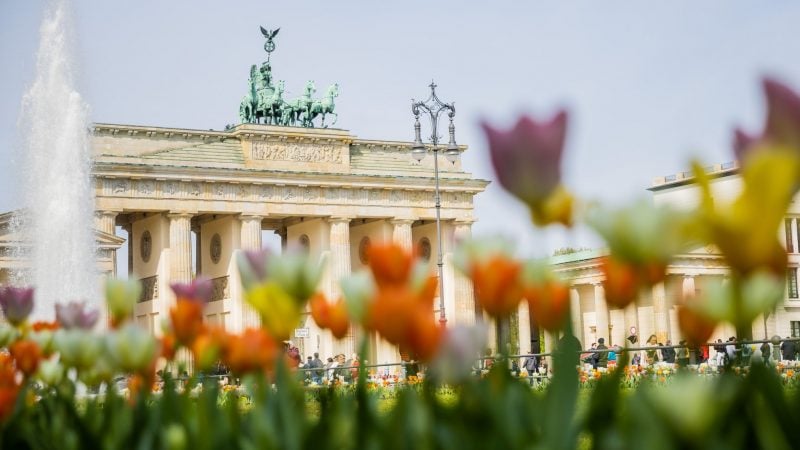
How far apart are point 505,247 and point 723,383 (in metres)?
0.62

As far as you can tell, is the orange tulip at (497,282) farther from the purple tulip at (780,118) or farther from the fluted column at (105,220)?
the fluted column at (105,220)

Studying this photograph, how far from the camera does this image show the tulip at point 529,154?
2.23m

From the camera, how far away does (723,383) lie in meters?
1.91

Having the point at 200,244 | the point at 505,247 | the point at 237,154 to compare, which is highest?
the point at 237,154

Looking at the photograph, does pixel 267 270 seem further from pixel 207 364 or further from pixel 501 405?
pixel 501 405

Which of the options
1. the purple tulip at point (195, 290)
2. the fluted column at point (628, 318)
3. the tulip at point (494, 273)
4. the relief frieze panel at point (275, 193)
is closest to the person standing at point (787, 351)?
the fluted column at point (628, 318)

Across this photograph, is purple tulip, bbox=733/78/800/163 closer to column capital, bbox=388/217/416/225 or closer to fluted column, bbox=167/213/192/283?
fluted column, bbox=167/213/192/283

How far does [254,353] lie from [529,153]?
835mm

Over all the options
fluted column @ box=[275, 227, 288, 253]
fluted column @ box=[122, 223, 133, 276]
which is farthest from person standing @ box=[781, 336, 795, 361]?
fluted column @ box=[275, 227, 288, 253]

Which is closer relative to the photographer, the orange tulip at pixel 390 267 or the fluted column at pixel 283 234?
the orange tulip at pixel 390 267

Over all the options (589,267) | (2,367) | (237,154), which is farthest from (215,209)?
(2,367)

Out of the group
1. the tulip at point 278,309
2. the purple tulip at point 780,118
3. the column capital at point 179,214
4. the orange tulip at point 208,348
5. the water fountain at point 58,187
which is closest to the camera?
the purple tulip at point 780,118

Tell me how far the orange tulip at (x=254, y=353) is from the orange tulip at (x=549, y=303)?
23.2 inches

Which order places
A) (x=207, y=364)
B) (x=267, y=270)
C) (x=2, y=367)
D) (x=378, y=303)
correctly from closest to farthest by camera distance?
(x=378, y=303)
(x=267, y=270)
(x=207, y=364)
(x=2, y=367)
